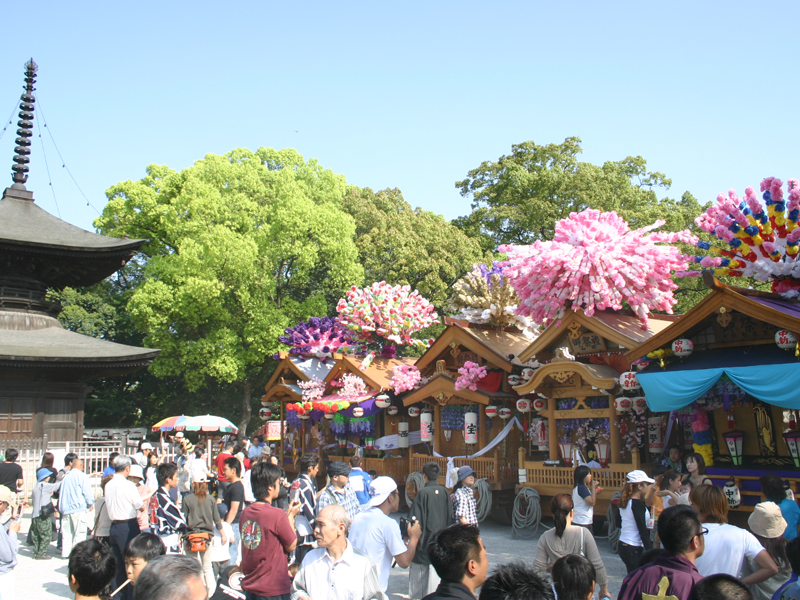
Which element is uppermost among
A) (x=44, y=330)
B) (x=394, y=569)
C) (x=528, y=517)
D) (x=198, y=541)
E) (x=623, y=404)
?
(x=44, y=330)

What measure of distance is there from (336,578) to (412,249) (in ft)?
84.6

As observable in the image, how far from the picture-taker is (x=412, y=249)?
3002cm

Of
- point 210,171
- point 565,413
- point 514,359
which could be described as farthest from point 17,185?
point 565,413

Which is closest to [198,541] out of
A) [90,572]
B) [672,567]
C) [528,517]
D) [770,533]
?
[90,572]

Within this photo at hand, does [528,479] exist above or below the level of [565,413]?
below

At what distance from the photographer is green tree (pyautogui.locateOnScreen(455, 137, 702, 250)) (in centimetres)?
2828

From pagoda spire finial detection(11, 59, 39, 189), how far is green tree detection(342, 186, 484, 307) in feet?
46.7

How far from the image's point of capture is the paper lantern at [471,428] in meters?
15.7

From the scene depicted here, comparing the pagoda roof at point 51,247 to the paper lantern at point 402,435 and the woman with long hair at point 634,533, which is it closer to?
the paper lantern at point 402,435

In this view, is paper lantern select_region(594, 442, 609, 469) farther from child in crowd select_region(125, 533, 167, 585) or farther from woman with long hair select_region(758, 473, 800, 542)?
child in crowd select_region(125, 533, 167, 585)

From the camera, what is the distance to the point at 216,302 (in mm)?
27922

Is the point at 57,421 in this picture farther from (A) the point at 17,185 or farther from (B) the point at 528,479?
(B) the point at 528,479

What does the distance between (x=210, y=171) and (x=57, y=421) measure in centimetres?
1362

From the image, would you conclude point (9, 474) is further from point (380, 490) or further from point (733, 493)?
point (733, 493)
